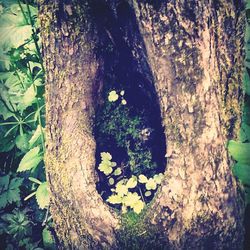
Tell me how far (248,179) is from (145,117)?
2.08 feet

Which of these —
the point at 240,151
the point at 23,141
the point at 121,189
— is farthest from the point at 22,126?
the point at 240,151

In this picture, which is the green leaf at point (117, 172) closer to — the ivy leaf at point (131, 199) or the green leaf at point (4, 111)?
the ivy leaf at point (131, 199)

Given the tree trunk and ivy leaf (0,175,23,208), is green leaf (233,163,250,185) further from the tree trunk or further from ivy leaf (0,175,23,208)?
ivy leaf (0,175,23,208)

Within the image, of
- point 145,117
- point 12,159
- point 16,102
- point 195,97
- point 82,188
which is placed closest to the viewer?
point 195,97

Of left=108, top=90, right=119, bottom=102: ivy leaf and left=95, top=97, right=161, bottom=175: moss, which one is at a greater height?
left=108, top=90, right=119, bottom=102: ivy leaf

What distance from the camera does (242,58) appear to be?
4.09 feet

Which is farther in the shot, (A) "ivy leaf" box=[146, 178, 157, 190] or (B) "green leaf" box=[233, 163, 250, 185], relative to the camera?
(A) "ivy leaf" box=[146, 178, 157, 190]

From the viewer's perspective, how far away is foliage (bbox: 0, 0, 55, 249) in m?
1.44

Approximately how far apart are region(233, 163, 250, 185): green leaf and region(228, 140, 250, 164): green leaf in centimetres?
3

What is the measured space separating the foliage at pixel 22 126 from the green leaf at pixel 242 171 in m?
0.98

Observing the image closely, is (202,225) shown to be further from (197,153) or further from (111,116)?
(111,116)

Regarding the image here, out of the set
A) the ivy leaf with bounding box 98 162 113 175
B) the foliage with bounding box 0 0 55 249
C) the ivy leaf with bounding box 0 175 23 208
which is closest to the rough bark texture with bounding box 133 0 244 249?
the ivy leaf with bounding box 98 162 113 175

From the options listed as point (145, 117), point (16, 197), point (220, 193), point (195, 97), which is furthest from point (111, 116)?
point (16, 197)

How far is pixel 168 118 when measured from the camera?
1146mm
